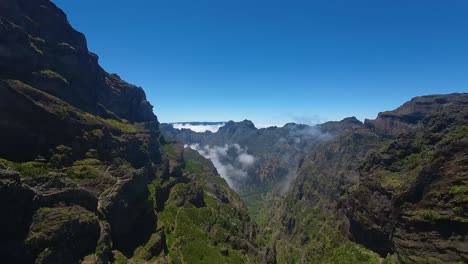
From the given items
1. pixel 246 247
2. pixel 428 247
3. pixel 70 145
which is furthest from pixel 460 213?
pixel 70 145

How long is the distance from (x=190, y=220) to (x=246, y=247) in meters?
35.4

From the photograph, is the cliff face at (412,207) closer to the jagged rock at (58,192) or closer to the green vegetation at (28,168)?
the jagged rock at (58,192)

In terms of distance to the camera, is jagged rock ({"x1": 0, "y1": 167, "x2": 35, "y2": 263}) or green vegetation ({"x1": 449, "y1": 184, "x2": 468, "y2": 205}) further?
green vegetation ({"x1": 449, "y1": 184, "x2": 468, "y2": 205})

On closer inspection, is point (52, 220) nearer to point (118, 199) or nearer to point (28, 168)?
point (28, 168)

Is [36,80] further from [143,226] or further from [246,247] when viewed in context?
[246,247]

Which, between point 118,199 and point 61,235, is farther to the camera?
point 118,199

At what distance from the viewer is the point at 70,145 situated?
13900 centimetres

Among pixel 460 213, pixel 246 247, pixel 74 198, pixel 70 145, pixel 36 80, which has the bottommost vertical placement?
pixel 246 247

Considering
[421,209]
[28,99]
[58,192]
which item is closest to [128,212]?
[58,192]

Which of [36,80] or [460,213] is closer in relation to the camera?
[460,213]

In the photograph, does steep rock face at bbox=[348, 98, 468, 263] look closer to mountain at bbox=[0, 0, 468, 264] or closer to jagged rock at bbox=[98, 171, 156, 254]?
mountain at bbox=[0, 0, 468, 264]

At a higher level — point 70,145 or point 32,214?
point 70,145

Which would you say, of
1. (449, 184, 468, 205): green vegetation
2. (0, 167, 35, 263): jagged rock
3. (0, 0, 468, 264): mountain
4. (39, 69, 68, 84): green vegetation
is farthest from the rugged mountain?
(449, 184, 468, 205): green vegetation

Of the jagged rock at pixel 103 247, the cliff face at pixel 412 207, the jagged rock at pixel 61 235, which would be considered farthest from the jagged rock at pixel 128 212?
the cliff face at pixel 412 207
